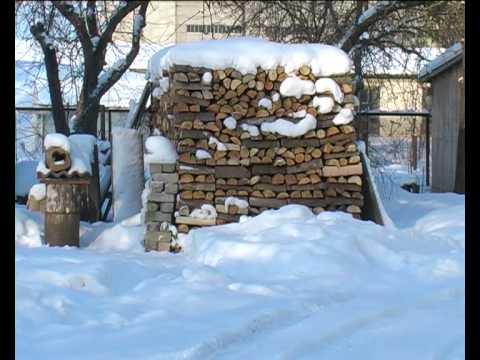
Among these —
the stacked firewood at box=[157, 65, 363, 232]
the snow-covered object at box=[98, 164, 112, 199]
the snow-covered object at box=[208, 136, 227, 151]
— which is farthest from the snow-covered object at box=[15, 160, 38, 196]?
the snow-covered object at box=[208, 136, 227, 151]

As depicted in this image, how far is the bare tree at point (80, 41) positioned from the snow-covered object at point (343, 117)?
566cm

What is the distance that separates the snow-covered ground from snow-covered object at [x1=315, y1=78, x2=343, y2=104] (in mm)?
1241

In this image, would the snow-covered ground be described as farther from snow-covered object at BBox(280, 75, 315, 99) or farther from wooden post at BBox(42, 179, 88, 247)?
snow-covered object at BBox(280, 75, 315, 99)

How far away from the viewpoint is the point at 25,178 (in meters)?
10.8

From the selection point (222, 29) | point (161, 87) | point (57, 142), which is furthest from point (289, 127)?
point (222, 29)

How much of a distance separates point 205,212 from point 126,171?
186 centimetres

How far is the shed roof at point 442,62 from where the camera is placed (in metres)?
13.6

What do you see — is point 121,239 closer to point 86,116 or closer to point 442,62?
point 86,116

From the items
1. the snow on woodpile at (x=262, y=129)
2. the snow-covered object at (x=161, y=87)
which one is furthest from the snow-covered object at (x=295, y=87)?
the snow-covered object at (x=161, y=87)

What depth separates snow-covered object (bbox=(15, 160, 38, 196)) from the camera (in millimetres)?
10586

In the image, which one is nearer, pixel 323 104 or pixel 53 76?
pixel 323 104

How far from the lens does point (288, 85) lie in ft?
23.4

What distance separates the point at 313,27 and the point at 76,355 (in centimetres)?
1123
